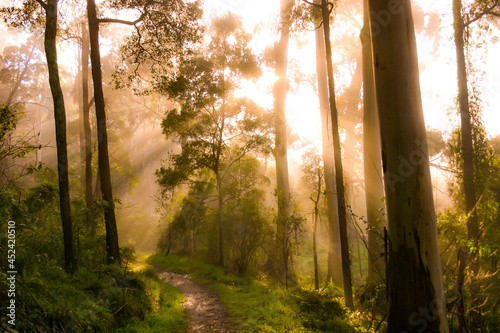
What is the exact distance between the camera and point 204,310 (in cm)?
778

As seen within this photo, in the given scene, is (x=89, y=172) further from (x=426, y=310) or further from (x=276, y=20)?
(x=426, y=310)

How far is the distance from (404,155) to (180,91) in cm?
1172

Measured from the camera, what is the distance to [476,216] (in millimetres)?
7547

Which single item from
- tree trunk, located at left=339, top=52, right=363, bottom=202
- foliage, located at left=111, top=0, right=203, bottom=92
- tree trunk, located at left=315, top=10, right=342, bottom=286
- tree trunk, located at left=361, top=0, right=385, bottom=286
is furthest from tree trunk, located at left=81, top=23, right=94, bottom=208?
tree trunk, located at left=339, top=52, right=363, bottom=202

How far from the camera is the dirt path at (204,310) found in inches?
246

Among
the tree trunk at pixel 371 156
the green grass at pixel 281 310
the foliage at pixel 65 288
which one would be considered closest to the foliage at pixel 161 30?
the foliage at pixel 65 288

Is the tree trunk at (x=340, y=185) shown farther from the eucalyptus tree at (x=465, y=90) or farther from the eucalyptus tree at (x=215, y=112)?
the eucalyptus tree at (x=215, y=112)

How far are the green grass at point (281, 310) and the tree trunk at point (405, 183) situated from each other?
9.70 ft

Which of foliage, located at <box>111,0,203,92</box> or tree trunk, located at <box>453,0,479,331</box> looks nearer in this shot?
tree trunk, located at <box>453,0,479,331</box>

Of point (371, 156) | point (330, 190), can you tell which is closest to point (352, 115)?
point (330, 190)

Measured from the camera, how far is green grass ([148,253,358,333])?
582 centimetres

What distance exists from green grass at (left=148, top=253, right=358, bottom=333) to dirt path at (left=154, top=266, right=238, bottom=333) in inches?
9.2

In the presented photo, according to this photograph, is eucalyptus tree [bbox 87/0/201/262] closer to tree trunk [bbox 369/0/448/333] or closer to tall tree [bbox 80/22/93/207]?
tall tree [bbox 80/22/93/207]

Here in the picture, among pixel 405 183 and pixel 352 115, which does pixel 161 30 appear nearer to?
pixel 405 183
